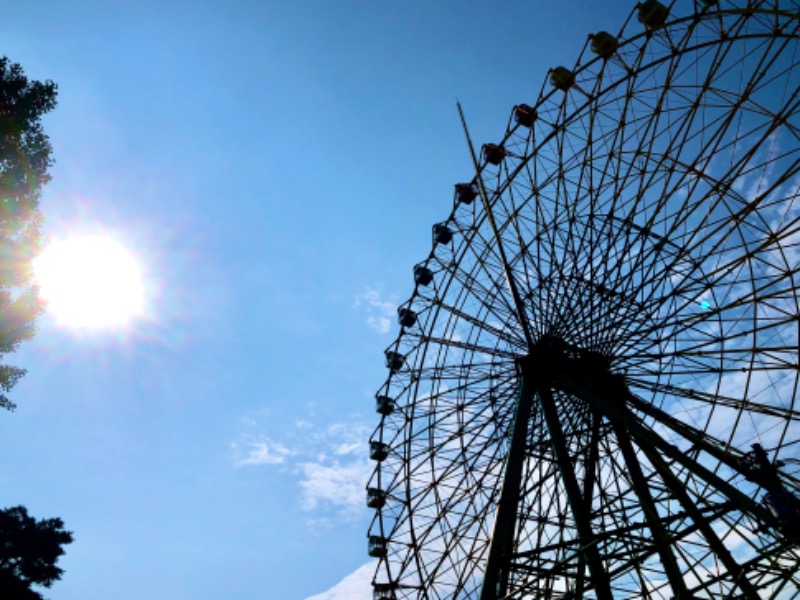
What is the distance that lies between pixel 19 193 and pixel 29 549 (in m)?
22.7

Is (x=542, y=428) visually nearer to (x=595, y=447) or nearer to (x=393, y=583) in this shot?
(x=595, y=447)

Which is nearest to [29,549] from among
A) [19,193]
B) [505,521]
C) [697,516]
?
[19,193]

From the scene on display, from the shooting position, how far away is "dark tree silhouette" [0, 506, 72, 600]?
27.4 meters

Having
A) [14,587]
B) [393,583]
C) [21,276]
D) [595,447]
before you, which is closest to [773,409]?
[595,447]

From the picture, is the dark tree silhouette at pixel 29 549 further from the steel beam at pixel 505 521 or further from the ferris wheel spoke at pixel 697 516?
the ferris wheel spoke at pixel 697 516

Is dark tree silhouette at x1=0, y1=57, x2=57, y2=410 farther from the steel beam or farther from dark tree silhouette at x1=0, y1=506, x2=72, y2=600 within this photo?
dark tree silhouette at x1=0, y1=506, x2=72, y2=600

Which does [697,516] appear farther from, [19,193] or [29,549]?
[29,549]

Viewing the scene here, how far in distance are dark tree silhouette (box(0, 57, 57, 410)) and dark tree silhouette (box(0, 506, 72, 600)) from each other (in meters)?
19.2

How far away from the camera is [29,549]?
2792cm

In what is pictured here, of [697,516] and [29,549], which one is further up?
[29,549]

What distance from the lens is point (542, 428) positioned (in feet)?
63.7

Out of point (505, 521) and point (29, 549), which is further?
point (29, 549)

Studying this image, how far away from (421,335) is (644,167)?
35.1 ft

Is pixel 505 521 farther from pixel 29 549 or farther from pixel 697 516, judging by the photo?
pixel 29 549
